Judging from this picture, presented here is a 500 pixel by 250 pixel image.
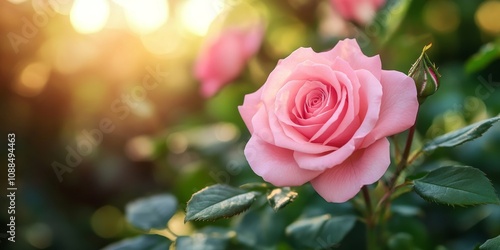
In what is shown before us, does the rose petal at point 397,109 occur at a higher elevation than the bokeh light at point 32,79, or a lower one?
lower

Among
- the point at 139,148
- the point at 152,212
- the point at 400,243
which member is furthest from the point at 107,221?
the point at 400,243

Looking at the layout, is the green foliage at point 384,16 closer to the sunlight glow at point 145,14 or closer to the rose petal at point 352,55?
the rose petal at point 352,55

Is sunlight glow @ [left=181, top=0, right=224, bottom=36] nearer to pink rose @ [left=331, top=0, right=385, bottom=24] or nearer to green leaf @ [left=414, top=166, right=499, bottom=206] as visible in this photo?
pink rose @ [left=331, top=0, right=385, bottom=24]

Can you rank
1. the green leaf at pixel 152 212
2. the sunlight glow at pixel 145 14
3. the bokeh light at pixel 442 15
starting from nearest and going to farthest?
the green leaf at pixel 152 212 → the sunlight glow at pixel 145 14 → the bokeh light at pixel 442 15

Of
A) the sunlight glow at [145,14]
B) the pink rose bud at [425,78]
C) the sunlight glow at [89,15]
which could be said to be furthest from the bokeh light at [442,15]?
the pink rose bud at [425,78]

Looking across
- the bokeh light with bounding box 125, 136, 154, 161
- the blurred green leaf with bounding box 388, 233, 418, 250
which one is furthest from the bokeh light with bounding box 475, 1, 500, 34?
the blurred green leaf with bounding box 388, 233, 418, 250

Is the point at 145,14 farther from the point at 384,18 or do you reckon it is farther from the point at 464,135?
the point at 464,135

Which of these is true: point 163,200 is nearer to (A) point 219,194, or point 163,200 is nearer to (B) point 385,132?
(A) point 219,194

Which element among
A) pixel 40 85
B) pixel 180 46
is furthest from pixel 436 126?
pixel 40 85
